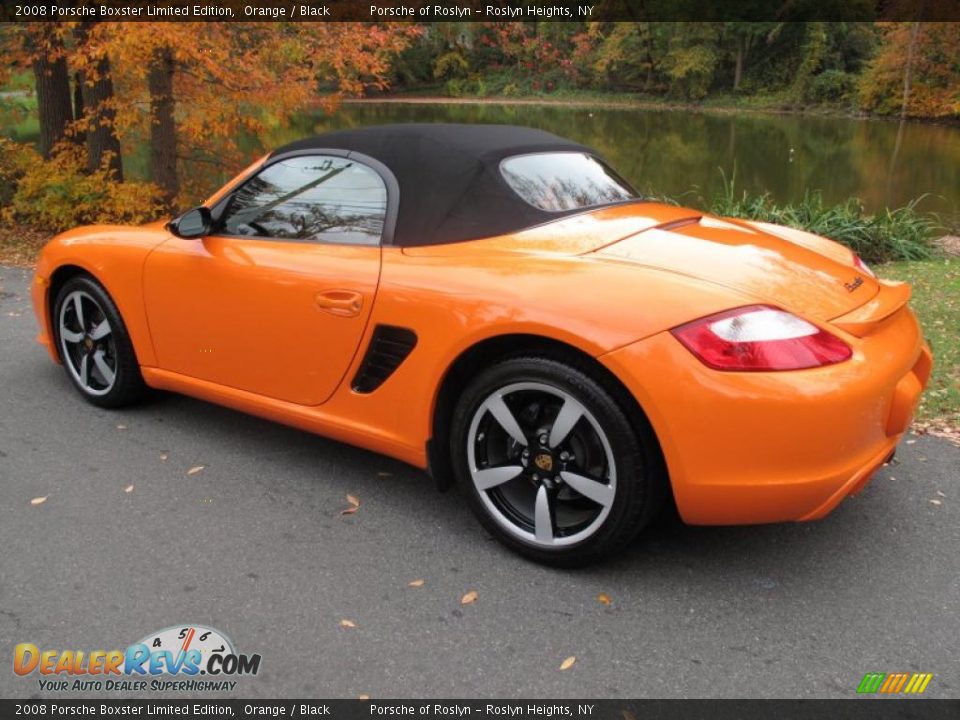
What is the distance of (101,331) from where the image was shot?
13.0ft

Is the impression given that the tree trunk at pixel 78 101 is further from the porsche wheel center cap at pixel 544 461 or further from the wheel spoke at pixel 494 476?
the porsche wheel center cap at pixel 544 461

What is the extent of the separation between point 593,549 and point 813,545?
872mm

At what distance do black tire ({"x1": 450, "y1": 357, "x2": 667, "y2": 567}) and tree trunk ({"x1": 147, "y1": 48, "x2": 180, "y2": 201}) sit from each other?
8227 mm

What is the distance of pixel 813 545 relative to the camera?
→ 2799mm

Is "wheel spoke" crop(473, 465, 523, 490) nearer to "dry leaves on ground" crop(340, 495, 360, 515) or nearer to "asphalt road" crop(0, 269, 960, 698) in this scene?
"asphalt road" crop(0, 269, 960, 698)

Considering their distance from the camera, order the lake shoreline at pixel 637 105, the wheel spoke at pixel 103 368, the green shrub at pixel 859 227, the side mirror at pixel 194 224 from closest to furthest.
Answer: the side mirror at pixel 194 224 → the wheel spoke at pixel 103 368 → the green shrub at pixel 859 227 → the lake shoreline at pixel 637 105

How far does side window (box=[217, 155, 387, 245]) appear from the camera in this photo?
310cm

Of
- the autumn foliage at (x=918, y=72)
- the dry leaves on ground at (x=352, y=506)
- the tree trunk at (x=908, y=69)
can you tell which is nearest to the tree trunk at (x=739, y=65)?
the autumn foliage at (x=918, y=72)

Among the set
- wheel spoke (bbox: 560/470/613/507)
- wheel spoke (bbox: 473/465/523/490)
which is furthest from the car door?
wheel spoke (bbox: 560/470/613/507)

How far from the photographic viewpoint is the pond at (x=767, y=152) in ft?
56.3

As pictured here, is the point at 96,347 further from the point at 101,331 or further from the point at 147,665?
the point at 147,665

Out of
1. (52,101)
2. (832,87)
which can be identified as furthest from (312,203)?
(832,87)

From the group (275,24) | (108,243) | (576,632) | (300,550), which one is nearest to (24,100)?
(275,24)
